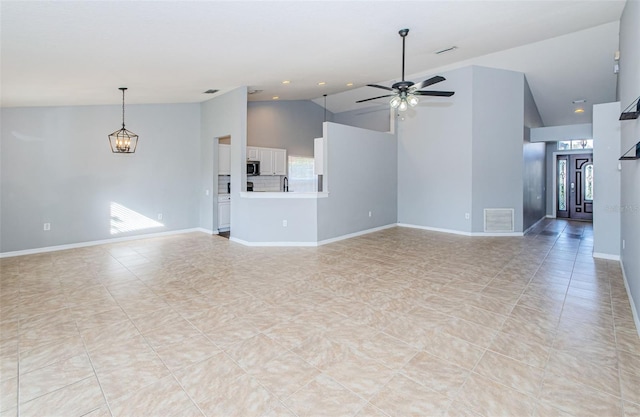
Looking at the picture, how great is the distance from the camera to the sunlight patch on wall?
20.5 feet

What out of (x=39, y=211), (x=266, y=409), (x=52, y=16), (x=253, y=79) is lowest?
(x=266, y=409)

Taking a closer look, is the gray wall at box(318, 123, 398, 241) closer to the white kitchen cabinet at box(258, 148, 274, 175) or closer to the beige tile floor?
the beige tile floor

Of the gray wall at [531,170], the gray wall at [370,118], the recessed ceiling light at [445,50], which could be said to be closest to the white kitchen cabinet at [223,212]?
the gray wall at [370,118]

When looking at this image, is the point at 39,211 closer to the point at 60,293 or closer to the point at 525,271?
the point at 60,293

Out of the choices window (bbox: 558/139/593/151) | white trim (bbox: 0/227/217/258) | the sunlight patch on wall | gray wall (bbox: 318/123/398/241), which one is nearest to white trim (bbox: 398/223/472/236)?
gray wall (bbox: 318/123/398/241)

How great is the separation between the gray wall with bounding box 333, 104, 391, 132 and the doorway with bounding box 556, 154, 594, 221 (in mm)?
5631

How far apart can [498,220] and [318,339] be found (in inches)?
229

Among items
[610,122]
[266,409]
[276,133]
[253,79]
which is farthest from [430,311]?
[276,133]

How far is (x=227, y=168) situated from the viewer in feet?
24.2

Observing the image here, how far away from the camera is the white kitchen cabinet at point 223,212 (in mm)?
7301

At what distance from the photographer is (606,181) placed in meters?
4.91

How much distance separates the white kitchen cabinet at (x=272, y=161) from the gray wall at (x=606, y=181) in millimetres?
6696

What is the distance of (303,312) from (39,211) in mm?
5261

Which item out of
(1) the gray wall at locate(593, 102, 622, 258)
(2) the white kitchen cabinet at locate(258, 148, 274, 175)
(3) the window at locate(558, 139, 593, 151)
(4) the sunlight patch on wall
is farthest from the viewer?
(3) the window at locate(558, 139, 593, 151)
